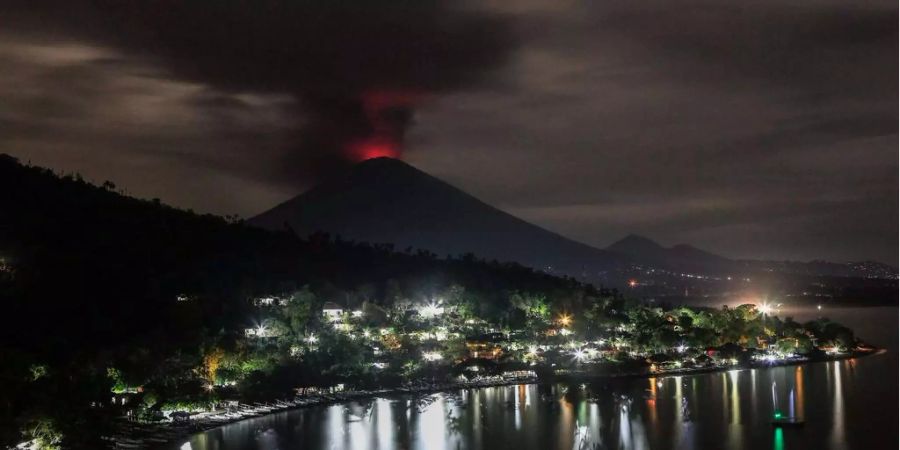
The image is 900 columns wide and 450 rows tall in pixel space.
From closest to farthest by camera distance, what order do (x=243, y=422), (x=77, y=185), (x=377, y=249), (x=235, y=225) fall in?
(x=243, y=422) → (x=77, y=185) → (x=235, y=225) → (x=377, y=249)

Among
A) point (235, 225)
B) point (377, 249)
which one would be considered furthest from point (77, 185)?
point (377, 249)

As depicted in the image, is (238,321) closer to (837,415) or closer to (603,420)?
(603,420)

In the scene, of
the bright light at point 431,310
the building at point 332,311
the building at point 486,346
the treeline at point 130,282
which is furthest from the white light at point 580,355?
the building at point 332,311

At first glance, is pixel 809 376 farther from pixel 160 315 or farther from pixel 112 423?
pixel 112 423

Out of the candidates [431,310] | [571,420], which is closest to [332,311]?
[431,310]

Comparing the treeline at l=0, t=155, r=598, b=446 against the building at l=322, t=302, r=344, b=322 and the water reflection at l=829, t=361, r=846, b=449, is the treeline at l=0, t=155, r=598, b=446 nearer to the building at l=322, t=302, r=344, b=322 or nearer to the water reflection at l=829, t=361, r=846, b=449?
the building at l=322, t=302, r=344, b=322
